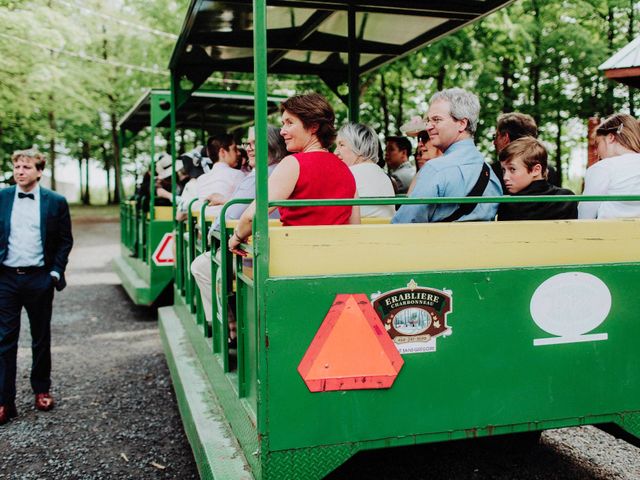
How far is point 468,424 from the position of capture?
8.32 ft

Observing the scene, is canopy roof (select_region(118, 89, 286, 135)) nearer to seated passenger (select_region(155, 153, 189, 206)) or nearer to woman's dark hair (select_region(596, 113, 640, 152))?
seated passenger (select_region(155, 153, 189, 206))

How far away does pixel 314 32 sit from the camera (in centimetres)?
508

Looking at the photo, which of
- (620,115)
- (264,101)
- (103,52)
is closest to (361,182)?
(620,115)

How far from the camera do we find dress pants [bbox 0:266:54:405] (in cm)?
457

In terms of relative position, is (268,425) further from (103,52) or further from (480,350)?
(103,52)

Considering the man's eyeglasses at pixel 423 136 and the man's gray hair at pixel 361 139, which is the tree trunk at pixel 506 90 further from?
the man's gray hair at pixel 361 139

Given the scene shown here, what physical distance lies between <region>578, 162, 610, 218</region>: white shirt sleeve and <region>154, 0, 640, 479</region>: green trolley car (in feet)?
1.89

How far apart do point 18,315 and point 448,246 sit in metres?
3.38

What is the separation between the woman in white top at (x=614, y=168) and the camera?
3.29 meters

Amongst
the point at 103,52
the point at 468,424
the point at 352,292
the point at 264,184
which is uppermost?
the point at 103,52

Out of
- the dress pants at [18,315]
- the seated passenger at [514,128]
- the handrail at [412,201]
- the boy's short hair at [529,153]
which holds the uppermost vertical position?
the seated passenger at [514,128]

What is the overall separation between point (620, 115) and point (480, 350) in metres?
1.72

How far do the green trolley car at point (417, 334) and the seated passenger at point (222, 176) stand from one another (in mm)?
2125

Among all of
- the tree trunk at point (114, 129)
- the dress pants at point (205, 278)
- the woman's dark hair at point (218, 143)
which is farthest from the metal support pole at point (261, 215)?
the tree trunk at point (114, 129)
